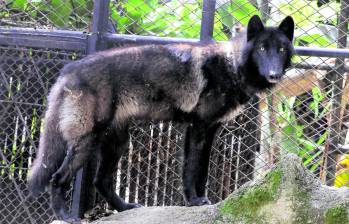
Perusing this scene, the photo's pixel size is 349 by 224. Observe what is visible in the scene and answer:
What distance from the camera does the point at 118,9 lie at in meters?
6.09

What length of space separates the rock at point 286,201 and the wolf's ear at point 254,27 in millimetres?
1738

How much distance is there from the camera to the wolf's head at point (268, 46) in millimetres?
4578

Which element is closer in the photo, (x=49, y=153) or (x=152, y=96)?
(x=49, y=153)

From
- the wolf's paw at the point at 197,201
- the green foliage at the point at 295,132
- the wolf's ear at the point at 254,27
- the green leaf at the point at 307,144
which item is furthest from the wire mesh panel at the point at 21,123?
the green leaf at the point at 307,144

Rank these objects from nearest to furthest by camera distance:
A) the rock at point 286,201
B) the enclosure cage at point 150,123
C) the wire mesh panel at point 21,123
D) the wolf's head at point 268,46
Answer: the rock at point 286,201 → the wolf's head at point 268,46 → the enclosure cage at point 150,123 → the wire mesh panel at point 21,123

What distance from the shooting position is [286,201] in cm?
304

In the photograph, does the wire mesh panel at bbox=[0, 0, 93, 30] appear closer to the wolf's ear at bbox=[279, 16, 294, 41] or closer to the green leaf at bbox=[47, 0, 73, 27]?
the green leaf at bbox=[47, 0, 73, 27]

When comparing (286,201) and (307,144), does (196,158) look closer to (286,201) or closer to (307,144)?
(286,201)

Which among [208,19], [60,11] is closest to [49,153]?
[208,19]

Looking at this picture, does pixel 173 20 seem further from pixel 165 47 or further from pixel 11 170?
pixel 11 170

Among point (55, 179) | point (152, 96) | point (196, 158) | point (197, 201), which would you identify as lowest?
point (197, 201)

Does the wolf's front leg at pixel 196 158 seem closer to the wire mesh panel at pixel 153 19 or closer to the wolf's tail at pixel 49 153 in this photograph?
Result: the wolf's tail at pixel 49 153

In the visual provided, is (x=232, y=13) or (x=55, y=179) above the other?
(x=232, y=13)

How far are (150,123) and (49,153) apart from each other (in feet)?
3.64
